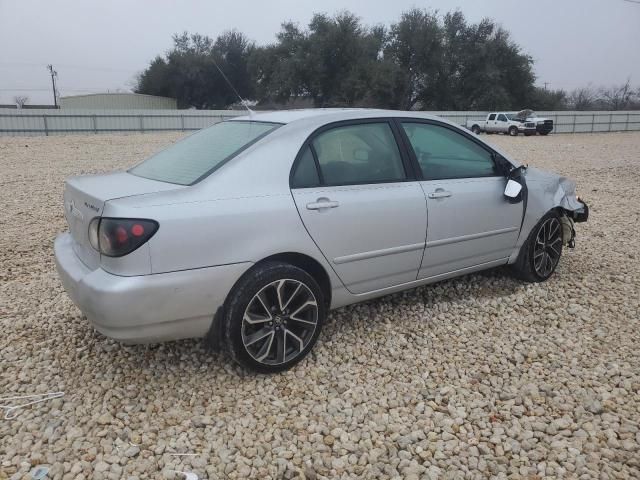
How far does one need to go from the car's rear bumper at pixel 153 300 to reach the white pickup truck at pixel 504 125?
31.0m

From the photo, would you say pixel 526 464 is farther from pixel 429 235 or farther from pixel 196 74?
pixel 196 74

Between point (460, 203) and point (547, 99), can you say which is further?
point (547, 99)

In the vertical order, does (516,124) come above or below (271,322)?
above

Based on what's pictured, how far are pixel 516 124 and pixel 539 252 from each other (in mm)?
29151

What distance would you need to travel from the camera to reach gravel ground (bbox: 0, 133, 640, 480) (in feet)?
8.09

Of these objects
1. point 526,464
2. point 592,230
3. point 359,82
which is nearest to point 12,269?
point 526,464

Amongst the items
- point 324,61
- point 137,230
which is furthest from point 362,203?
point 324,61

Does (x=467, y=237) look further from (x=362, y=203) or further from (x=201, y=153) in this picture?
(x=201, y=153)

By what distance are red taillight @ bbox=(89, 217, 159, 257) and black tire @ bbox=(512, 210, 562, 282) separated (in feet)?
10.1

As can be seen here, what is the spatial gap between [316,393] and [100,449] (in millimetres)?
1123

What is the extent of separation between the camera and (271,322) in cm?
304

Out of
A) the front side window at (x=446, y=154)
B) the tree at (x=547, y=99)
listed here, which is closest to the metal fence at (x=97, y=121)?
the front side window at (x=446, y=154)

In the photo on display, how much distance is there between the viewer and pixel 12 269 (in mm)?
4941

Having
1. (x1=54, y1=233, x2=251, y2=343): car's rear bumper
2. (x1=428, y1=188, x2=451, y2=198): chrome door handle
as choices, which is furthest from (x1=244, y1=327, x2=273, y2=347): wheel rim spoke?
(x1=428, y1=188, x2=451, y2=198): chrome door handle
